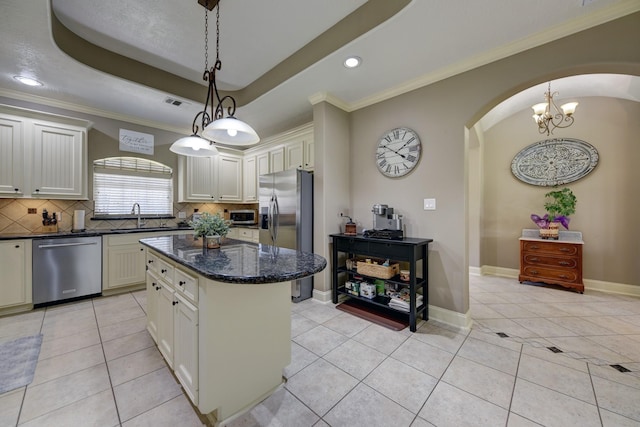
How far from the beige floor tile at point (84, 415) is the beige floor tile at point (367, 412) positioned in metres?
1.28

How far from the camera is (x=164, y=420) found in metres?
1.41

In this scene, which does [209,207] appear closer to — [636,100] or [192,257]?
[192,257]

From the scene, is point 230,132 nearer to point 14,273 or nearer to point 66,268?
point 66,268

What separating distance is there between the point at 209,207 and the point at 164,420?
13.2ft

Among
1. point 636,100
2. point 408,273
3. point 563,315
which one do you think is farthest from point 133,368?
point 636,100

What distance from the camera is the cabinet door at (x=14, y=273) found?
2.74 m

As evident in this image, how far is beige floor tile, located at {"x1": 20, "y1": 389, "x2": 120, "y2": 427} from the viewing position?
1394 mm

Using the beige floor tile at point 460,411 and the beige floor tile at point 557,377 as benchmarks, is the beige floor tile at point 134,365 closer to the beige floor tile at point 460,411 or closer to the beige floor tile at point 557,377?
the beige floor tile at point 460,411

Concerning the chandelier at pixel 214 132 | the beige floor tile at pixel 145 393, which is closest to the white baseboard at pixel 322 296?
the beige floor tile at pixel 145 393

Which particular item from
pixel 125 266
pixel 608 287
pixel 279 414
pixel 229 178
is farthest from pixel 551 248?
pixel 125 266

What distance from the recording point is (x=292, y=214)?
10.9 ft

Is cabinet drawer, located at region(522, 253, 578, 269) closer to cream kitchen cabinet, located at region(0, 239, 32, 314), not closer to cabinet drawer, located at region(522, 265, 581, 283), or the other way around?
cabinet drawer, located at region(522, 265, 581, 283)

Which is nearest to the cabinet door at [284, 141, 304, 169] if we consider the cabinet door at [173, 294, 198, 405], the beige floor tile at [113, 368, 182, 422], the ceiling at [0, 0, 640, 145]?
the ceiling at [0, 0, 640, 145]

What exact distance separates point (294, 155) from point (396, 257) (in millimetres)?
2369
